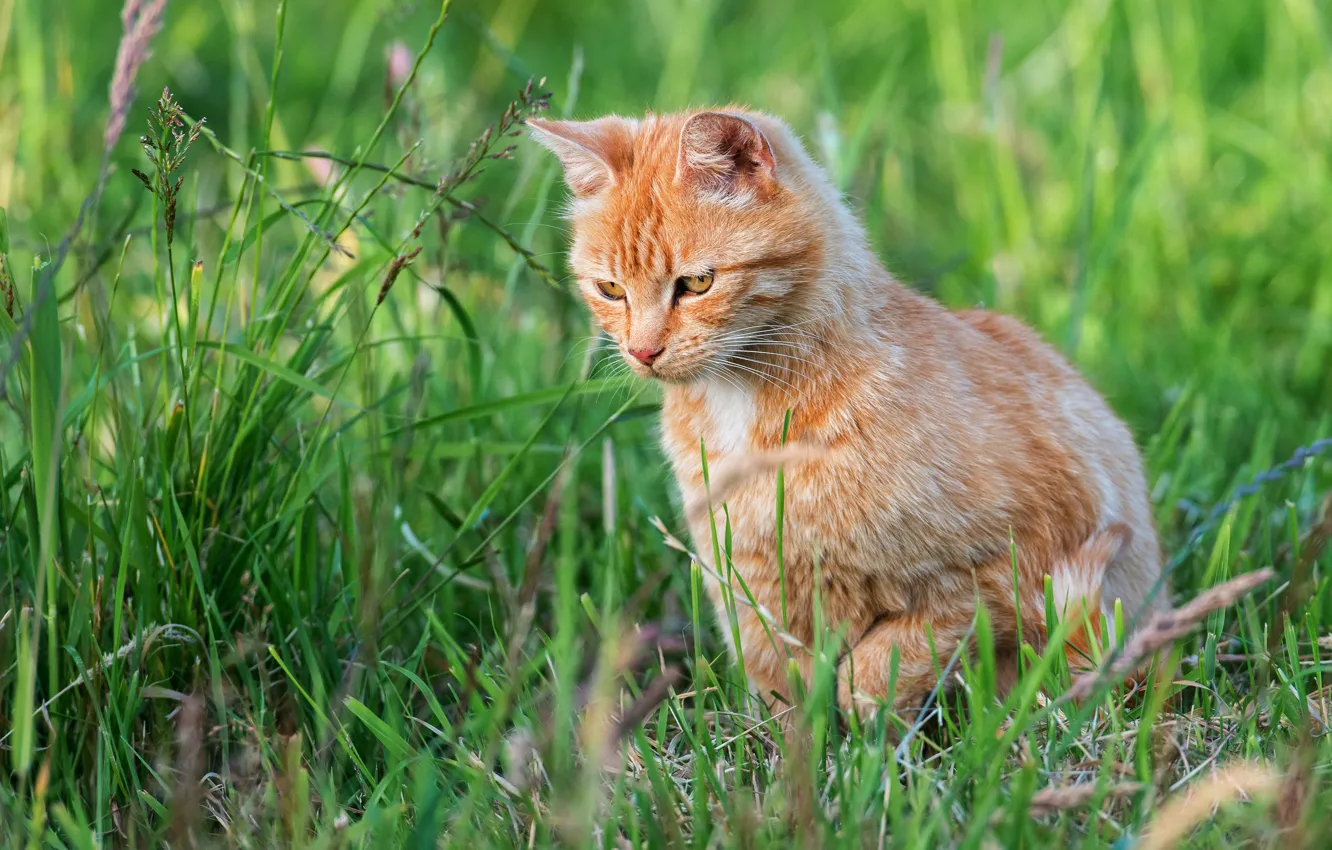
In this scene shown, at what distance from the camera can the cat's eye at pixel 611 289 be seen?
2.29 meters

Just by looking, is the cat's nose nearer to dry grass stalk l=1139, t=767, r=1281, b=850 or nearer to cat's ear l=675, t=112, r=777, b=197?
cat's ear l=675, t=112, r=777, b=197

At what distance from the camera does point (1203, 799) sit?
3.82 feet

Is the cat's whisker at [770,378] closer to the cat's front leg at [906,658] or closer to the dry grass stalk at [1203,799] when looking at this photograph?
the cat's front leg at [906,658]

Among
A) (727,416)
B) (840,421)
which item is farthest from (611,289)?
(840,421)

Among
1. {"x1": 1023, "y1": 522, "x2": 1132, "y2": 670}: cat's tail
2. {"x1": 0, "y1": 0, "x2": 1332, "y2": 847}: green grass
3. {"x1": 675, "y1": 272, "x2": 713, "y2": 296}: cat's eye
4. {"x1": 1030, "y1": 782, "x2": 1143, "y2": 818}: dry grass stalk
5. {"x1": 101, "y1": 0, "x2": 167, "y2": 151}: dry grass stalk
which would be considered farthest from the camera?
{"x1": 675, "y1": 272, "x2": 713, "y2": 296}: cat's eye

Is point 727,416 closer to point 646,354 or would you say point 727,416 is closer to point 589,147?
point 646,354

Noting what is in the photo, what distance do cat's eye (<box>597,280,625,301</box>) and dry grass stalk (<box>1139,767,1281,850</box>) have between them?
1.23 m

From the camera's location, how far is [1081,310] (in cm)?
335

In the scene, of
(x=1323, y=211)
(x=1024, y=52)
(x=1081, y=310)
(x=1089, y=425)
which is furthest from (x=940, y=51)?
(x=1089, y=425)

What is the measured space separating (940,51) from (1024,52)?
1.89ft

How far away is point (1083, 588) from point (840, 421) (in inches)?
18.8

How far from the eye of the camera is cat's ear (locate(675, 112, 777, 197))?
211 cm

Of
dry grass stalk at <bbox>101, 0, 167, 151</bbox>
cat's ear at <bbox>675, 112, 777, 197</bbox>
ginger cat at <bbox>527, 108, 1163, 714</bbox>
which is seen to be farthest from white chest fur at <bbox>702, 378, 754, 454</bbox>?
dry grass stalk at <bbox>101, 0, 167, 151</bbox>

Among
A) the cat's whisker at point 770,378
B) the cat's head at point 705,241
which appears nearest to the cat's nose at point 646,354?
the cat's head at point 705,241
